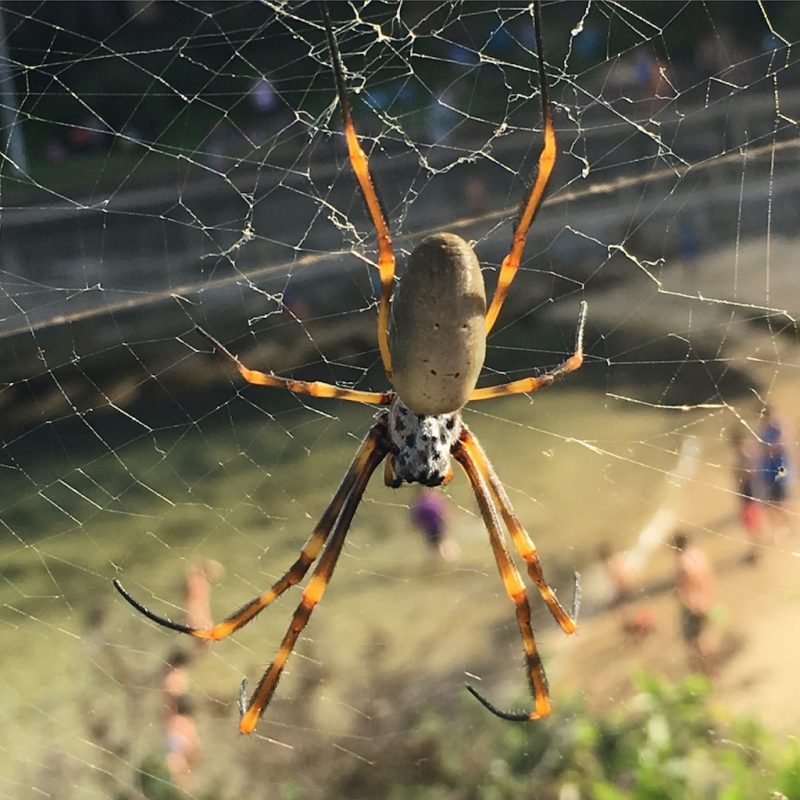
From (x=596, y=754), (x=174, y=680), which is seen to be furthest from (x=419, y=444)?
(x=174, y=680)

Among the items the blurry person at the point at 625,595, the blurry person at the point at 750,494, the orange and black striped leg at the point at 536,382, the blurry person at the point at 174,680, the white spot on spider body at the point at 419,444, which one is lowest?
the blurry person at the point at 174,680

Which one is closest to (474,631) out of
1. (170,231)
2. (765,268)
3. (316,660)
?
(316,660)

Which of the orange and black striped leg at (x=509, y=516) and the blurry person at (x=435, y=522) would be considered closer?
the orange and black striped leg at (x=509, y=516)

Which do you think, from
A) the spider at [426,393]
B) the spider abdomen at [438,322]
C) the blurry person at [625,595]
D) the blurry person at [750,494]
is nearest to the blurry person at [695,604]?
the blurry person at [625,595]

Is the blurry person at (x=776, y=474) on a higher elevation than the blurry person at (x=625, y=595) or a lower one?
higher

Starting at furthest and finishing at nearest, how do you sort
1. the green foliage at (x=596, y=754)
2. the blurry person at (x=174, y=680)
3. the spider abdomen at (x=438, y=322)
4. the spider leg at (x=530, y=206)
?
the blurry person at (x=174, y=680), the green foliage at (x=596, y=754), the spider leg at (x=530, y=206), the spider abdomen at (x=438, y=322)

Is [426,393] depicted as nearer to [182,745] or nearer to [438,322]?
[438,322]

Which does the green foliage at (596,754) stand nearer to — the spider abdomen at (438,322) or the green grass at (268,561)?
the green grass at (268,561)
